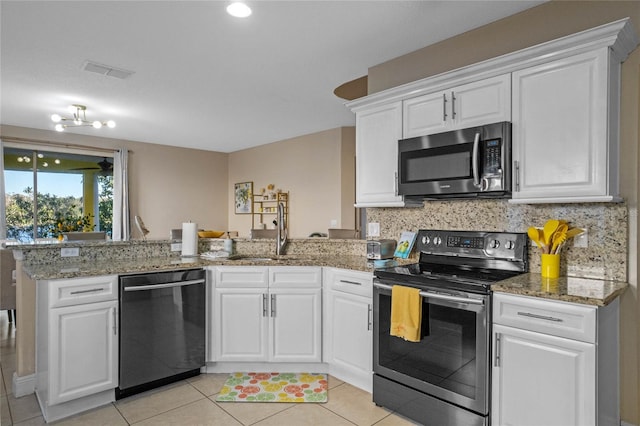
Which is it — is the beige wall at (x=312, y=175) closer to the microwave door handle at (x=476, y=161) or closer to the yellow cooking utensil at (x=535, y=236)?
the microwave door handle at (x=476, y=161)

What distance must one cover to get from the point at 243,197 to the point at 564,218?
21.8 ft

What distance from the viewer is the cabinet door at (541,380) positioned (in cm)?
171

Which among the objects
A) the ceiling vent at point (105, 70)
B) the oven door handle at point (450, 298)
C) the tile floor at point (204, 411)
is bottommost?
the tile floor at point (204, 411)

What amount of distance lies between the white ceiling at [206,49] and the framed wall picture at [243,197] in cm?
291

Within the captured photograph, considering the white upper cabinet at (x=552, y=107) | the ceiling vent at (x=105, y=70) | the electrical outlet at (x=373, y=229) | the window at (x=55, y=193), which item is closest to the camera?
the white upper cabinet at (x=552, y=107)

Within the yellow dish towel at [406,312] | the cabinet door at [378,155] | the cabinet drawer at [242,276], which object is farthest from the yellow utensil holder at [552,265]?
the cabinet drawer at [242,276]

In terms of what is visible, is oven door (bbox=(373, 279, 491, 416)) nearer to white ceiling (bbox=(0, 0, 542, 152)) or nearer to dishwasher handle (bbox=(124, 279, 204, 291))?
dishwasher handle (bbox=(124, 279, 204, 291))

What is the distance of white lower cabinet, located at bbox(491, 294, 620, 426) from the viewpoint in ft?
5.59

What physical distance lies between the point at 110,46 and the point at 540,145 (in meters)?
3.22

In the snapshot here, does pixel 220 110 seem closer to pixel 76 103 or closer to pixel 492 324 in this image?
pixel 76 103

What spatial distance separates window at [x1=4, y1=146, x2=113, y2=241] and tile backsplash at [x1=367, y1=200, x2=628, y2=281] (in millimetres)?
6139

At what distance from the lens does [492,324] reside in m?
1.99

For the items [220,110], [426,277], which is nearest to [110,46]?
[220,110]

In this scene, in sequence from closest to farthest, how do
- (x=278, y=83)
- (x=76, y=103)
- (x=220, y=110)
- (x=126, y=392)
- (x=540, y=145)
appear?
1. (x=540, y=145)
2. (x=126, y=392)
3. (x=278, y=83)
4. (x=76, y=103)
5. (x=220, y=110)
